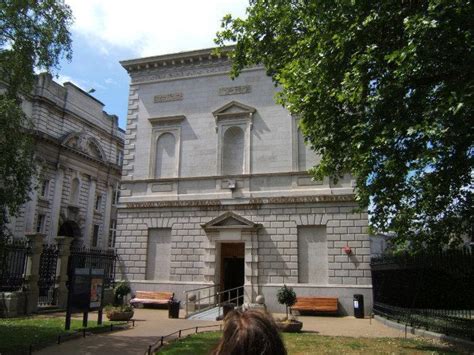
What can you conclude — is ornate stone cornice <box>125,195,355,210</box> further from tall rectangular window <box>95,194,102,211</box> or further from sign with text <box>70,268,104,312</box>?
tall rectangular window <box>95,194,102,211</box>

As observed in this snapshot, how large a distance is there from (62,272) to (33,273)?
212 cm

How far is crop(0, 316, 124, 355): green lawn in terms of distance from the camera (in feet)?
37.2

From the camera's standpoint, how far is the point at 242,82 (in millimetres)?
25906

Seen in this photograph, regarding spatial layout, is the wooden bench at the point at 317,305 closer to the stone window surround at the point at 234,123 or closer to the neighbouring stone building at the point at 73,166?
the stone window surround at the point at 234,123

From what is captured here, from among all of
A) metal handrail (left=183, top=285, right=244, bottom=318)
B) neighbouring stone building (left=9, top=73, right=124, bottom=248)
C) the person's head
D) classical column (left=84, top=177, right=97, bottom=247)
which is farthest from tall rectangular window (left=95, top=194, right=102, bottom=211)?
the person's head

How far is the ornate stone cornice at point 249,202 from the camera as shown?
74.6 feet

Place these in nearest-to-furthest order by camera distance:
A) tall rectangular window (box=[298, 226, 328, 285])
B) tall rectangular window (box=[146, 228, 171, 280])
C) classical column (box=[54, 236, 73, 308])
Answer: classical column (box=[54, 236, 73, 308]), tall rectangular window (box=[298, 226, 328, 285]), tall rectangular window (box=[146, 228, 171, 280])

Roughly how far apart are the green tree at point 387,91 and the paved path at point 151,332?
4.10 m

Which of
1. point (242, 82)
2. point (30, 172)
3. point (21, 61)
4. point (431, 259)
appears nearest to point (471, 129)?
point (431, 259)

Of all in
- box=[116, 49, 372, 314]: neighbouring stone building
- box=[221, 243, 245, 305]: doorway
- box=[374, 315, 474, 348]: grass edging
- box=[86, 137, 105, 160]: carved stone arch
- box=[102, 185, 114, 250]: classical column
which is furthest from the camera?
box=[102, 185, 114, 250]: classical column

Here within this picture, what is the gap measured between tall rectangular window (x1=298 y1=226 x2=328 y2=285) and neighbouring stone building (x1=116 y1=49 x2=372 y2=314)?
51 mm

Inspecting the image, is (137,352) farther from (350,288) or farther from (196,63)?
(196,63)

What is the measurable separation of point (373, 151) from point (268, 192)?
11932 mm

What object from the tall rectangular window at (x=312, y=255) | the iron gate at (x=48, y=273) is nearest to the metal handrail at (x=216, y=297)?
the tall rectangular window at (x=312, y=255)
